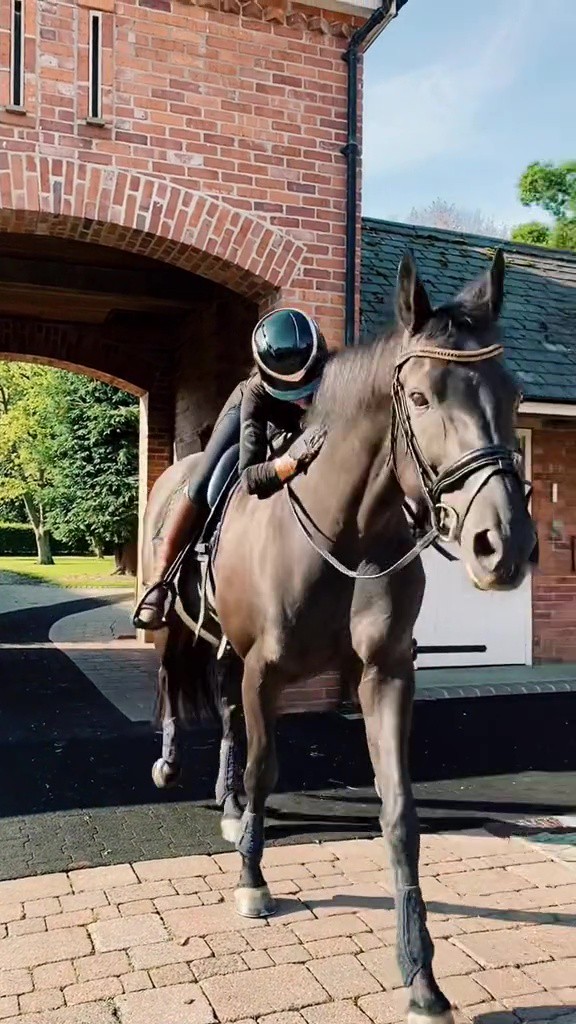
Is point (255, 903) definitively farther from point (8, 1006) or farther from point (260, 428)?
point (260, 428)

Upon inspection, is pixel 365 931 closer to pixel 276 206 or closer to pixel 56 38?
pixel 276 206

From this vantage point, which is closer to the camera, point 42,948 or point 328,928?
point 42,948

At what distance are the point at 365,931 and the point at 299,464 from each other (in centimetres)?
182

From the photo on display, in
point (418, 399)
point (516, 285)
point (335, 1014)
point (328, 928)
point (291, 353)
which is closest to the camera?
point (418, 399)

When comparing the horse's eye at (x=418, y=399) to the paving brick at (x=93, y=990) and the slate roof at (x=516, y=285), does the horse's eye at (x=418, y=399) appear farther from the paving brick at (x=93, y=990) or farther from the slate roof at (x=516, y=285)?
the slate roof at (x=516, y=285)

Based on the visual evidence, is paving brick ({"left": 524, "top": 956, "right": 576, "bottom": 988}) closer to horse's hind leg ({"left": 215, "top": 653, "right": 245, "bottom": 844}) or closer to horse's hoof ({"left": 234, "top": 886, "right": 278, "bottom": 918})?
horse's hoof ({"left": 234, "top": 886, "right": 278, "bottom": 918})

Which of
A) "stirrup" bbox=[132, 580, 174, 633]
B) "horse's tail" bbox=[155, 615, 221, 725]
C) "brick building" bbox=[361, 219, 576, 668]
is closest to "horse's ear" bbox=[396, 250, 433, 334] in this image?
"stirrup" bbox=[132, 580, 174, 633]

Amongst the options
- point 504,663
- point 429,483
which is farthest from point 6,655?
point 429,483

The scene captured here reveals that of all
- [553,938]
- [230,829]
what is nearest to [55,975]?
[230,829]

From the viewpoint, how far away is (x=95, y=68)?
6.75 meters

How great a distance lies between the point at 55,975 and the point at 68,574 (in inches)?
1096

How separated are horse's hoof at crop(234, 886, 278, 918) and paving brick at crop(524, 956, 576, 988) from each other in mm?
1010

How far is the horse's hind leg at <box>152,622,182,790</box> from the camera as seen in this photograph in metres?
4.94

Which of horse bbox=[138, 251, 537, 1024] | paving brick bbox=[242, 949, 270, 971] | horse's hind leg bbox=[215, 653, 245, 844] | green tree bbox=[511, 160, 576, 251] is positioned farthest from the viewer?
green tree bbox=[511, 160, 576, 251]
